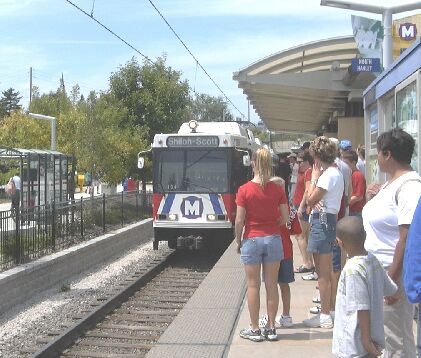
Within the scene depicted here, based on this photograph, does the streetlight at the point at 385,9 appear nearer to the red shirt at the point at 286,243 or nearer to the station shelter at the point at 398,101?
the station shelter at the point at 398,101

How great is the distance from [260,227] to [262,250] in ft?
0.70

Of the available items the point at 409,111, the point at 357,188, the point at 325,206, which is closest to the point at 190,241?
the point at 357,188

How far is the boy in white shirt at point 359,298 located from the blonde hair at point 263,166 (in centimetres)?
223

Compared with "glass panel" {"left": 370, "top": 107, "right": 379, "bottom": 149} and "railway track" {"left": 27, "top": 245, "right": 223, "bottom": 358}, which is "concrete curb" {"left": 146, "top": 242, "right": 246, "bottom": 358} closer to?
"railway track" {"left": 27, "top": 245, "right": 223, "bottom": 358}

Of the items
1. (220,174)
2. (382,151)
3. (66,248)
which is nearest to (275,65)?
(220,174)

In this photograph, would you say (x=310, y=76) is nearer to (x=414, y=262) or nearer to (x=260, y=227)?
(x=260, y=227)

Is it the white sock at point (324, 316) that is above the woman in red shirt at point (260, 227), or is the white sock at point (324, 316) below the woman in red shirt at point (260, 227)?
below

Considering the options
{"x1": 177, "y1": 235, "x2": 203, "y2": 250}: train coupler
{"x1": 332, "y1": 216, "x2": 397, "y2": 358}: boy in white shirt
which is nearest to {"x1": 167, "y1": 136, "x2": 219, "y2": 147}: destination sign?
{"x1": 177, "y1": 235, "x2": 203, "y2": 250}: train coupler

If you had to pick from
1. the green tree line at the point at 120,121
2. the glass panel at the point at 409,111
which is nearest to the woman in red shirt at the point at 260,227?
the glass panel at the point at 409,111

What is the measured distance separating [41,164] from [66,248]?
4973 mm

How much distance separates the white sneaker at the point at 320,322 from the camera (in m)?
6.80

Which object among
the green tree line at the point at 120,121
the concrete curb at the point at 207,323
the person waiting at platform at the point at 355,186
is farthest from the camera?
the green tree line at the point at 120,121

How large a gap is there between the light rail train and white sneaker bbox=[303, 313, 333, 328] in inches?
287

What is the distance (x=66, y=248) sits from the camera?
14133 mm
